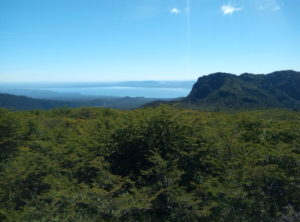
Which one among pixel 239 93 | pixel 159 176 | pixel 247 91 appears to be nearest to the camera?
pixel 159 176

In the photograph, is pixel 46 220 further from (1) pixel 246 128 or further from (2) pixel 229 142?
(1) pixel 246 128

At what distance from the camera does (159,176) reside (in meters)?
10.7

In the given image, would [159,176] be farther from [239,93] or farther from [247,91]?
[247,91]

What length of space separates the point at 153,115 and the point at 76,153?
173 inches

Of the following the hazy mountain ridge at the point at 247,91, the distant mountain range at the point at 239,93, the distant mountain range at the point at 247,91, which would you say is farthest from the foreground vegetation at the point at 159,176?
the hazy mountain ridge at the point at 247,91

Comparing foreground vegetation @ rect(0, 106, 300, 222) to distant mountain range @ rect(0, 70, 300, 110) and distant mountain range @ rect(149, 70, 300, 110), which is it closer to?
distant mountain range @ rect(149, 70, 300, 110)

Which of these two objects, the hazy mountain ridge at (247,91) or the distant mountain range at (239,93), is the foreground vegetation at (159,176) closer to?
the distant mountain range at (239,93)

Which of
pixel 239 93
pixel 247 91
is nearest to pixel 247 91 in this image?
pixel 247 91

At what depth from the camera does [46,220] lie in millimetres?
8117

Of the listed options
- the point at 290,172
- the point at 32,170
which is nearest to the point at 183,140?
the point at 290,172

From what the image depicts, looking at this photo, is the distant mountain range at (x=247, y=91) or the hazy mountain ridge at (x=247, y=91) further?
the hazy mountain ridge at (x=247, y=91)

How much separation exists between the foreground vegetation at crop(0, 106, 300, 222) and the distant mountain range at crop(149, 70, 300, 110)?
10444 cm

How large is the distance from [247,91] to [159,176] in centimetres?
14041

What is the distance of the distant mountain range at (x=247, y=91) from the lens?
126550 millimetres
